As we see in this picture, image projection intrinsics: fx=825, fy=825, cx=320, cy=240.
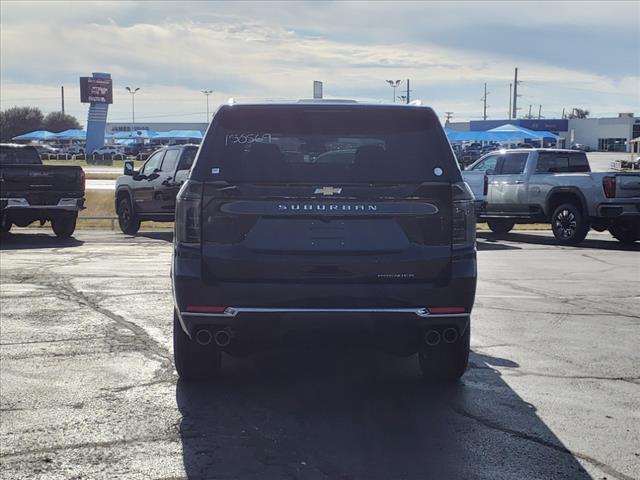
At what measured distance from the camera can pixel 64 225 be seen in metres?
18.0

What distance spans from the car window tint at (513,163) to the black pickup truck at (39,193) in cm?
933


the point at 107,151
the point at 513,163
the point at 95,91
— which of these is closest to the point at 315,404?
the point at 513,163

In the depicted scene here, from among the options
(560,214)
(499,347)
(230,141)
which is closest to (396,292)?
(230,141)

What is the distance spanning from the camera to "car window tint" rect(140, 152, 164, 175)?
18688 mm

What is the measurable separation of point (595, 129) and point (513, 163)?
4116 inches

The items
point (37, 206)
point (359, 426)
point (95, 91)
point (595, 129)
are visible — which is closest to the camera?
point (359, 426)

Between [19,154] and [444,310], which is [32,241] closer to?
[19,154]

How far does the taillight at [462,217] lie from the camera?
5164mm

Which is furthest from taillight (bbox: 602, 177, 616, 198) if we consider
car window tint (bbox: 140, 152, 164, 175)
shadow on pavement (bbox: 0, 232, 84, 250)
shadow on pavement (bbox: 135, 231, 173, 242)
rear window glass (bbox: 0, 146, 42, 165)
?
rear window glass (bbox: 0, 146, 42, 165)

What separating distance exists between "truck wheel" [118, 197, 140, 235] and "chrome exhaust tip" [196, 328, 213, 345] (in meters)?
14.1

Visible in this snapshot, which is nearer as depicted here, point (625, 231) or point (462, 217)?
point (462, 217)

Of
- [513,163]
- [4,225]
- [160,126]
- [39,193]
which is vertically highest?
[160,126]

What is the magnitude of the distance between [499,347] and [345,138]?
2.83m

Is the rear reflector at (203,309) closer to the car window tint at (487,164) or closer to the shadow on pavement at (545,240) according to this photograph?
the shadow on pavement at (545,240)
